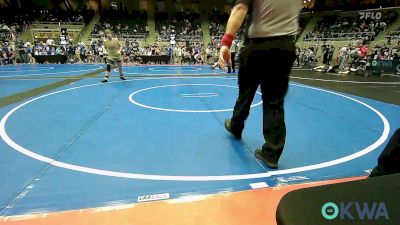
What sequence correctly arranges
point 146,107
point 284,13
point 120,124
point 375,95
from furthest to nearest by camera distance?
point 375,95
point 146,107
point 120,124
point 284,13

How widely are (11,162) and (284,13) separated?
347 cm

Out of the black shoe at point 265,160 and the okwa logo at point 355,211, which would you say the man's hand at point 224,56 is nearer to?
the black shoe at point 265,160

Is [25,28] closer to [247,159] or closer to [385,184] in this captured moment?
[247,159]

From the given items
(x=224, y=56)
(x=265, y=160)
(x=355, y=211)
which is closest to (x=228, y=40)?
(x=224, y=56)

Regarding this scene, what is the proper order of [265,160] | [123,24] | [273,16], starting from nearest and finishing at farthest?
[273,16]
[265,160]
[123,24]

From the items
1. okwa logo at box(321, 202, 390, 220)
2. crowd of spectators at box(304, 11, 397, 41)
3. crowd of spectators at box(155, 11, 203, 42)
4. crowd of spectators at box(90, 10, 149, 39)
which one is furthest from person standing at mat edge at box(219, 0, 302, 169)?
crowd of spectators at box(90, 10, 149, 39)

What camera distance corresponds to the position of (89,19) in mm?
33812

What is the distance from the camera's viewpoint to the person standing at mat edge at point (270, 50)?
9.18 ft

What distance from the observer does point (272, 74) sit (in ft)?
9.50

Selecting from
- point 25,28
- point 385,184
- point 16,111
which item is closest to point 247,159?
point 385,184

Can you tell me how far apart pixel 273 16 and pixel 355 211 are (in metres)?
2.40

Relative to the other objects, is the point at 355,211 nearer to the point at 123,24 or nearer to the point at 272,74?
the point at 272,74

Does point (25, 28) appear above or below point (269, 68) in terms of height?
above

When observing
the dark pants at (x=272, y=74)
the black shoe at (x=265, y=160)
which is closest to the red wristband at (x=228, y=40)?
the dark pants at (x=272, y=74)
